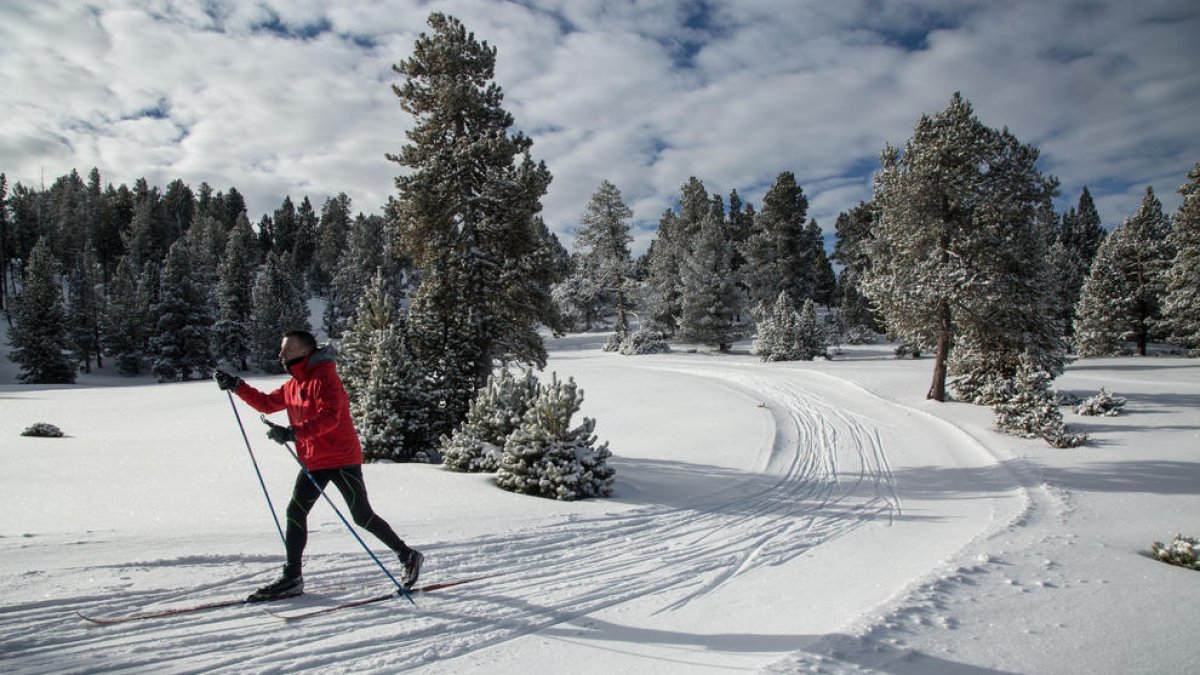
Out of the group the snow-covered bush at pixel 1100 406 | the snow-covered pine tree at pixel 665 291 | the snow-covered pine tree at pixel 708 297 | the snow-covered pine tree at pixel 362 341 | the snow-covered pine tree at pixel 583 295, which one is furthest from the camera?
the snow-covered pine tree at pixel 583 295

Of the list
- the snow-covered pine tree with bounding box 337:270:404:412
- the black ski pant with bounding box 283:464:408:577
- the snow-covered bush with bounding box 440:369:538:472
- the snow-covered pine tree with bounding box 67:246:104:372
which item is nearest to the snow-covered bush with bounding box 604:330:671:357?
the snow-covered pine tree with bounding box 337:270:404:412

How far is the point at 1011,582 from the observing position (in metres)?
5.82

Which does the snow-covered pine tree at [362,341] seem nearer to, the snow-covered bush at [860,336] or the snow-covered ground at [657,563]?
the snow-covered ground at [657,563]

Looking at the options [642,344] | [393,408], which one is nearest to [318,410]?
[393,408]

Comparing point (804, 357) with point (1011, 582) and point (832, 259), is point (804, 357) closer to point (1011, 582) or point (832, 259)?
point (1011, 582)

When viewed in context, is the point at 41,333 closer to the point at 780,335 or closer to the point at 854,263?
the point at 780,335

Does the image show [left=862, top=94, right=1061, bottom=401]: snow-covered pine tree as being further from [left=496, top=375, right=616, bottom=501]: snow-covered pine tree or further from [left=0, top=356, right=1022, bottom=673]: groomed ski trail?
[left=496, top=375, right=616, bottom=501]: snow-covered pine tree

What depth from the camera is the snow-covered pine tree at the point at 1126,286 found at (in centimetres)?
4044

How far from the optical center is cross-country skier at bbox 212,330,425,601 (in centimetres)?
487

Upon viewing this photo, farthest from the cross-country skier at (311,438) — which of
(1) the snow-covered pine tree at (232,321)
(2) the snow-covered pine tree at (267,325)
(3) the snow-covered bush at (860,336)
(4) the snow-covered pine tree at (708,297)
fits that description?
(1) the snow-covered pine tree at (232,321)

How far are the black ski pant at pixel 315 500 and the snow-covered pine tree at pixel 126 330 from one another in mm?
61608

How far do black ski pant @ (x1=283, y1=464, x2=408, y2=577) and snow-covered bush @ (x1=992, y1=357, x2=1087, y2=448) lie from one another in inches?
A: 710

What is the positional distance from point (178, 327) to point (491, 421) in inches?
2039

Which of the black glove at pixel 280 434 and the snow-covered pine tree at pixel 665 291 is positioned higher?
the snow-covered pine tree at pixel 665 291
